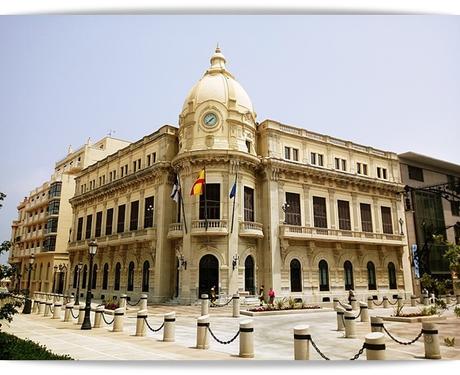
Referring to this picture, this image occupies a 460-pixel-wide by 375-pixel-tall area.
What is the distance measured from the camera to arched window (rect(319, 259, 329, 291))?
1257 inches

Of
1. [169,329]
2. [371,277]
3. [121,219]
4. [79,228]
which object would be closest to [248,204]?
[121,219]

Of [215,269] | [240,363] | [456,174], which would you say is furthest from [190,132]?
[456,174]

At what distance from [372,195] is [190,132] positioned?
61.7 feet

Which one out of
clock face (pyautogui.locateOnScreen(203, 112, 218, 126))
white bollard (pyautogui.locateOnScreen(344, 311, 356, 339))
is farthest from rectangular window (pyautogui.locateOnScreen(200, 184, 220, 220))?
white bollard (pyautogui.locateOnScreen(344, 311, 356, 339))

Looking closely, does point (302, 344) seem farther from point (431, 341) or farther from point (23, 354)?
point (23, 354)

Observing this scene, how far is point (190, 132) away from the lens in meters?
30.0

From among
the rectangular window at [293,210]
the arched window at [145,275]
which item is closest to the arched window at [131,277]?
the arched window at [145,275]

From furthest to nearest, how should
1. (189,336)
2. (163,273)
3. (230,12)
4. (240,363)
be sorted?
(163,273)
(189,336)
(230,12)
(240,363)

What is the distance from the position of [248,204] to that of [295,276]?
6901 mm

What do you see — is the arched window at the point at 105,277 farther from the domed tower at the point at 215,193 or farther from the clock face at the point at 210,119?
the clock face at the point at 210,119

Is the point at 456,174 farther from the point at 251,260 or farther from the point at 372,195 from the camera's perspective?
the point at 251,260

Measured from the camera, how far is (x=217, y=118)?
2952 centimetres

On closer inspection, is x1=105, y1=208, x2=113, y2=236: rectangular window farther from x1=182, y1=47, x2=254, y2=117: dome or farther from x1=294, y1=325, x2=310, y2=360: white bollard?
x1=294, y1=325, x2=310, y2=360: white bollard

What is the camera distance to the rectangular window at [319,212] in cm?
3288
